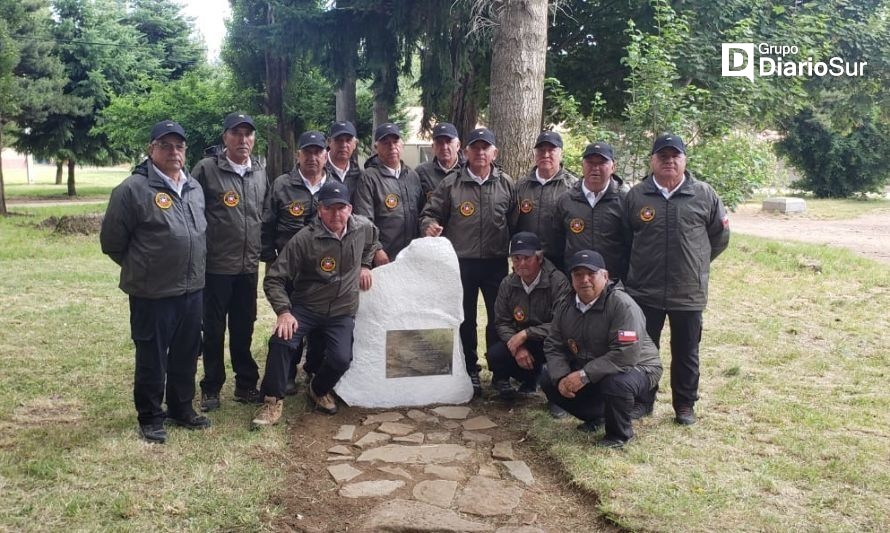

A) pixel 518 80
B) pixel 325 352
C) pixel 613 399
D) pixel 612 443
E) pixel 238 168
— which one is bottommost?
pixel 612 443

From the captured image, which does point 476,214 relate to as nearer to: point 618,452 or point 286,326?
point 286,326

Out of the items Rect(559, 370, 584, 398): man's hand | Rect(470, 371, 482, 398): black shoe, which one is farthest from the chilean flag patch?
Rect(470, 371, 482, 398): black shoe

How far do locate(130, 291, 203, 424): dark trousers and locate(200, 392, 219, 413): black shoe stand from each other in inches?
12.9

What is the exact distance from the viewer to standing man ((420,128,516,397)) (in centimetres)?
518

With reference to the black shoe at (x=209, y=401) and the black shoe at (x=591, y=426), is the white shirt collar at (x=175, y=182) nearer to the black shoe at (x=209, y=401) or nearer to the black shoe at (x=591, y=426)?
the black shoe at (x=209, y=401)

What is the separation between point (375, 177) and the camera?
209 inches

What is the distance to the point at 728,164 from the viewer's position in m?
9.48

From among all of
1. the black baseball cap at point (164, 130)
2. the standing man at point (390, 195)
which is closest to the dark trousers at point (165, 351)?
the black baseball cap at point (164, 130)

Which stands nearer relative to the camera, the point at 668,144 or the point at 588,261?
the point at 588,261

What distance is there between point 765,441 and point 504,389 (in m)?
1.73

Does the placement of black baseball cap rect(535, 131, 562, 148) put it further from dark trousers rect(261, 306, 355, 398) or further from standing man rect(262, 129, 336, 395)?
dark trousers rect(261, 306, 355, 398)

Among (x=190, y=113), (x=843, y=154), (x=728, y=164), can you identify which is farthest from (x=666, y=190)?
(x=843, y=154)

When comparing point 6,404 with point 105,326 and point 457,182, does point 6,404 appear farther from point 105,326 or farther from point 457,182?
point 457,182

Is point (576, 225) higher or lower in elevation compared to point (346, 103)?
lower
